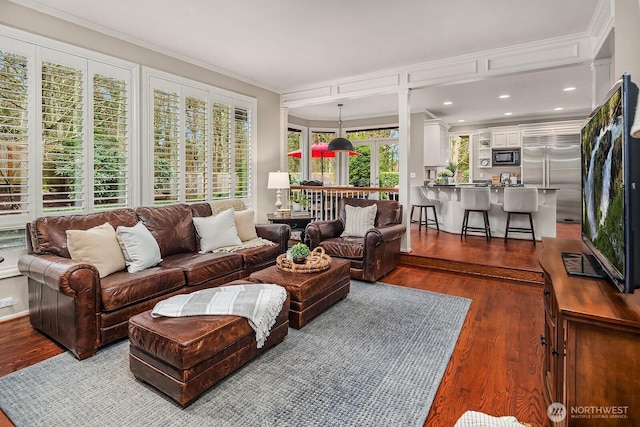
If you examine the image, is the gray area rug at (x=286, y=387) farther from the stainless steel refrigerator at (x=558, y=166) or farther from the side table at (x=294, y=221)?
the stainless steel refrigerator at (x=558, y=166)

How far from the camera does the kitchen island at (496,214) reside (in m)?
5.84

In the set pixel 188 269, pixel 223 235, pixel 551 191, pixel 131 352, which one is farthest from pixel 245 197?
pixel 551 191

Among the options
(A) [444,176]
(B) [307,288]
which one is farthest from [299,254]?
(A) [444,176]

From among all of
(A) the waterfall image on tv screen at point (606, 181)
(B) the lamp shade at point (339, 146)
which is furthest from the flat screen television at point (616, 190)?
(B) the lamp shade at point (339, 146)

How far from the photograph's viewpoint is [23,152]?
304 cm

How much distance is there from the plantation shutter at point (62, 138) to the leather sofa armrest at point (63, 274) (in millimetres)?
894

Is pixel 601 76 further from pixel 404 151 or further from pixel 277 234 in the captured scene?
pixel 277 234

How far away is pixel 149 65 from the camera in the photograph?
13.2 feet

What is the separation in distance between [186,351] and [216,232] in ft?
7.08

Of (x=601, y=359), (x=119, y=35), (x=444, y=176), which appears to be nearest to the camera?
(x=601, y=359)

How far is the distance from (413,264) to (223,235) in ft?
8.70

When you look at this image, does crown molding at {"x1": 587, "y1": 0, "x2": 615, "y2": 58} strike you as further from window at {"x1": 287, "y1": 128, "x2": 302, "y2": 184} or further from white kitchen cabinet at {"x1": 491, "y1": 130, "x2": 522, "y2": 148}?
window at {"x1": 287, "y1": 128, "x2": 302, "y2": 184}

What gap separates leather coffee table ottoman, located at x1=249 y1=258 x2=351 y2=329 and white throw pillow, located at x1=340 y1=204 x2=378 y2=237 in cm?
127

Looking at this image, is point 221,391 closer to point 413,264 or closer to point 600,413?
point 600,413
